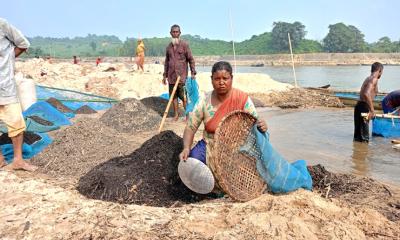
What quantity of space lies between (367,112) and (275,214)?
3898 millimetres

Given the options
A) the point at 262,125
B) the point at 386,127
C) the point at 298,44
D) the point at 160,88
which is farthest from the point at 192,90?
the point at 298,44

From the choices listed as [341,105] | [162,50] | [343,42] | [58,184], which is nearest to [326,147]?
[58,184]

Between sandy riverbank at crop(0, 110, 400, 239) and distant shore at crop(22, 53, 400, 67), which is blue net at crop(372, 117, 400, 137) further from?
distant shore at crop(22, 53, 400, 67)

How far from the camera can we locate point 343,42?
225 feet

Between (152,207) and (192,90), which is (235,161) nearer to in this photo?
(152,207)

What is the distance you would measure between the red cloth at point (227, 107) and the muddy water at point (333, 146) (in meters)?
1.99

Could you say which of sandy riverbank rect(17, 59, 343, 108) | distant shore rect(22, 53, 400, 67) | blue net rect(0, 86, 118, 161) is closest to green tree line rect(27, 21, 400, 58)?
distant shore rect(22, 53, 400, 67)

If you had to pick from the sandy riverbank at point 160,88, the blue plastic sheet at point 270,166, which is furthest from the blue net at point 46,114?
the blue plastic sheet at point 270,166

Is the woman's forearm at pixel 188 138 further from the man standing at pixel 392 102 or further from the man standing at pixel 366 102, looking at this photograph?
the man standing at pixel 392 102

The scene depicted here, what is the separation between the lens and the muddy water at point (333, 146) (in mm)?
4504

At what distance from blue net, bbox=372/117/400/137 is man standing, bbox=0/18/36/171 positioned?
510 centimetres

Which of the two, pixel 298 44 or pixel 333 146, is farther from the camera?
pixel 298 44

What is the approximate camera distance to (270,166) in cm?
286

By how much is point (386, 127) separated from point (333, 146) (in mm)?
1206
